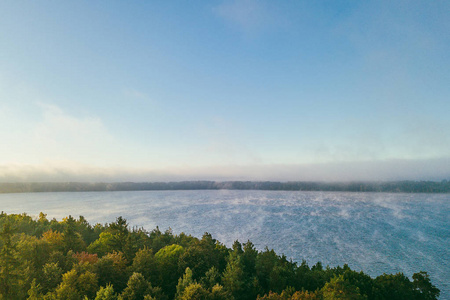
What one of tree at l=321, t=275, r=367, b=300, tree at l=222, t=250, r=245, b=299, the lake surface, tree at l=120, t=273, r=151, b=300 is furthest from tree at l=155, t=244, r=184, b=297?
the lake surface

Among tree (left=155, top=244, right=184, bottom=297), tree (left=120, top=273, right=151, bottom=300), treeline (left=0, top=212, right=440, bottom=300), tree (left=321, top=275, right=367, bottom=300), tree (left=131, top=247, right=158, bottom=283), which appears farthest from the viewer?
tree (left=155, top=244, right=184, bottom=297)

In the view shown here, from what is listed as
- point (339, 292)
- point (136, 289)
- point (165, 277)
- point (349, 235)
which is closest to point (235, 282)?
point (165, 277)

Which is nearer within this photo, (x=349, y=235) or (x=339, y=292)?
(x=339, y=292)

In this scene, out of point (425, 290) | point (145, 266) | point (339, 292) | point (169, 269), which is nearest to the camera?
point (339, 292)

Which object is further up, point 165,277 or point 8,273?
point 8,273

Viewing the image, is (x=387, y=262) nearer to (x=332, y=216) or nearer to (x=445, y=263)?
(x=445, y=263)

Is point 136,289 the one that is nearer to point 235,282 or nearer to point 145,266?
point 145,266

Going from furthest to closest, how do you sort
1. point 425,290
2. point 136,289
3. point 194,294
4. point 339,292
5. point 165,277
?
point 165,277 → point 425,290 → point 136,289 → point 194,294 → point 339,292

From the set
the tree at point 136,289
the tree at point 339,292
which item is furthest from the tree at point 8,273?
the tree at point 339,292

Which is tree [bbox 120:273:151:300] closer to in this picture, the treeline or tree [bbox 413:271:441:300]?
the treeline

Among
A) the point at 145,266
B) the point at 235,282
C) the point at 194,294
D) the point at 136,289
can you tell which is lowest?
the point at 235,282

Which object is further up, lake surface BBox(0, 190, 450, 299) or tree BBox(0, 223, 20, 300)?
tree BBox(0, 223, 20, 300)
